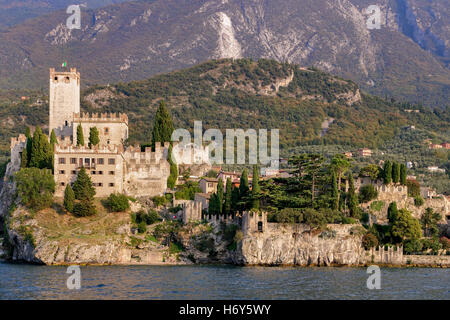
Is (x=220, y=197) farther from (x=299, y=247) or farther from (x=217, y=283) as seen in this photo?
(x=217, y=283)

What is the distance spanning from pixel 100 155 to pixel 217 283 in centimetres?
2849

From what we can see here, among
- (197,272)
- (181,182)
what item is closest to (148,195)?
(181,182)

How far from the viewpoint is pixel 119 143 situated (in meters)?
96.8

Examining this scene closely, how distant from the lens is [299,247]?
257ft

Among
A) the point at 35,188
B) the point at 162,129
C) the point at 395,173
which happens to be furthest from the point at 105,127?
the point at 395,173

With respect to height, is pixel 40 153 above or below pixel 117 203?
above

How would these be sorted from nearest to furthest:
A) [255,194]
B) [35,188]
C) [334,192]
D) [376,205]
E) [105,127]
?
[255,194]
[35,188]
[334,192]
[376,205]
[105,127]

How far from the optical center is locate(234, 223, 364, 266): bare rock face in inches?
3051

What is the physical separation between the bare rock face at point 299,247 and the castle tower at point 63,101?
32365 millimetres

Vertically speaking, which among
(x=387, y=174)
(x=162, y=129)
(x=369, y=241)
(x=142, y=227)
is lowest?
(x=369, y=241)

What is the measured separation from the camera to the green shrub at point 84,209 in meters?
81.6

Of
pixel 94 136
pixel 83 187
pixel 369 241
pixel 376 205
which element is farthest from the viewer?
pixel 94 136

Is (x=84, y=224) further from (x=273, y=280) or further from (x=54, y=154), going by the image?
(x=273, y=280)
